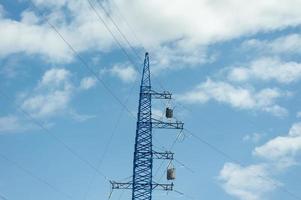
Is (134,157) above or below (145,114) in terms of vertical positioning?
below

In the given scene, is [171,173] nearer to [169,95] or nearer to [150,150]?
[150,150]

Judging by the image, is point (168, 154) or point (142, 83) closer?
point (168, 154)

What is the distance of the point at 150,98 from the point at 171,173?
27.4 feet

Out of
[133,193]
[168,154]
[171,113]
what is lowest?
[133,193]

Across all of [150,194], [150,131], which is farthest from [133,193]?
[150,131]

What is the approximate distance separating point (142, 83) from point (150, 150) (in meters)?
8.88

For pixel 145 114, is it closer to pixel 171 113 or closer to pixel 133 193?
pixel 171 113

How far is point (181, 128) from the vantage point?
7062 centimetres

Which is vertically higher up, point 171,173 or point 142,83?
point 142,83

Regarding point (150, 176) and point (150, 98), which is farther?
point (150, 98)

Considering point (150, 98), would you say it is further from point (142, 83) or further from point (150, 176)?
point (150, 176)

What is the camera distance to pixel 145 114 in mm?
72000

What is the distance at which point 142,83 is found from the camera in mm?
75688

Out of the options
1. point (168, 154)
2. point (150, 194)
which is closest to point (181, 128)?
point (168, 154)
